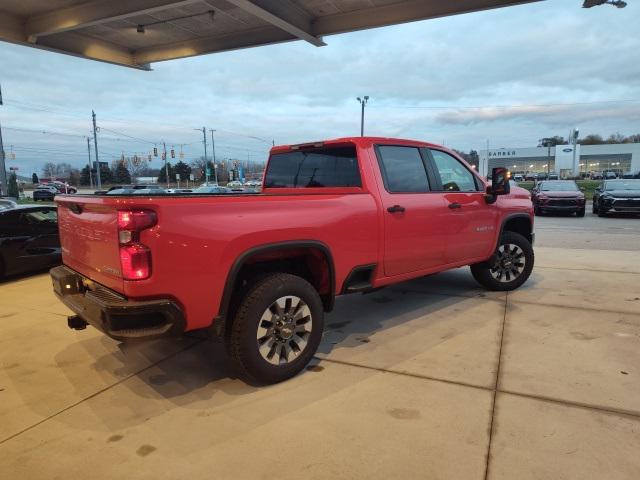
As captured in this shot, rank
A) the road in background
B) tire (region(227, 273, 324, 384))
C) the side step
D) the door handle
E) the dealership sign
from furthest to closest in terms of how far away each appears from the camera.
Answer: the dealership sign < the road in background < the door handle < the side step < tire (region(227, 273, 324, 384))

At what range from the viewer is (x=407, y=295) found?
605 cm

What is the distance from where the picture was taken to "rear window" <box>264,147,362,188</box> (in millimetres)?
4367

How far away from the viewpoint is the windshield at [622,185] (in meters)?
18.2

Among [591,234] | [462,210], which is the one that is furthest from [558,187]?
[462,210]

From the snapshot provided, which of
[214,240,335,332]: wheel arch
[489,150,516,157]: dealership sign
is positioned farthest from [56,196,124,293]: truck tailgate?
[489,150,516,157]: dealership sign

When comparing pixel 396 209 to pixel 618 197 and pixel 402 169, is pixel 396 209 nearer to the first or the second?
pixel 402 169

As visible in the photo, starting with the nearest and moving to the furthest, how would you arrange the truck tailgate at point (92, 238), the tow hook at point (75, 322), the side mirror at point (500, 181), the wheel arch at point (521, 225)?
the truck tailgate at point (92, 238) → the tow hook at point (75, 322) → the side mirror at point (500, 181) → the wheel arch at point (521, 225)

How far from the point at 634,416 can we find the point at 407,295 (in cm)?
326

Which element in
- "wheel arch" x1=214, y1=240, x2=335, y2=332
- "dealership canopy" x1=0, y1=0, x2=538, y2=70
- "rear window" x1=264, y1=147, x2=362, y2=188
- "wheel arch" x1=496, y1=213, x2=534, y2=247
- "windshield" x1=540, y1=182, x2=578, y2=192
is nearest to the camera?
"wheel arch" x1=214, y1=240, x2=335, y2=332

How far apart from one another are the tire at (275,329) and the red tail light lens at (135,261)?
0.78 meters

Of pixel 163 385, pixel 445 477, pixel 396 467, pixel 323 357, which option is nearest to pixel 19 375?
pixel 163 385

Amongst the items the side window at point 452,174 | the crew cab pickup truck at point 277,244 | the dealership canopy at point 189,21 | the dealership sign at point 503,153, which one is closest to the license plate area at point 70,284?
the crew cab pickup truck at point 277,244

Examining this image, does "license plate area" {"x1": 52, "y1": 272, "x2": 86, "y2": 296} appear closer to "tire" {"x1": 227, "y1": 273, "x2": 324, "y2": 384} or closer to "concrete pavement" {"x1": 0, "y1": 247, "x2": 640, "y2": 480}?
"concrete pavement" {"x1": 0, "y1": 247, "x2": 640, "y2": 480}

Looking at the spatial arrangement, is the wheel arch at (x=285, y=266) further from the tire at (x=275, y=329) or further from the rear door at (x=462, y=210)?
the rear door at (x=462, y=210)
